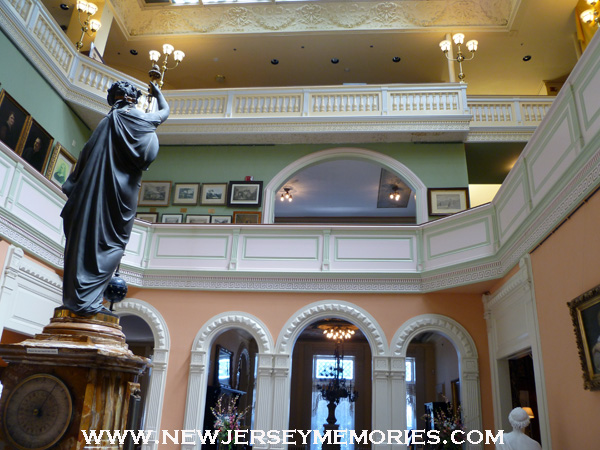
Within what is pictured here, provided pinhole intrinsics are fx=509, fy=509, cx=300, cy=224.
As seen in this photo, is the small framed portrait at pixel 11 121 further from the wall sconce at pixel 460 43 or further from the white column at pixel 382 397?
the wall sconce at pixel 460 43

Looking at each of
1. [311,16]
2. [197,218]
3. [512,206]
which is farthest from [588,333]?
[311,16]

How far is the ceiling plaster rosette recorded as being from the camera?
13.4 metres

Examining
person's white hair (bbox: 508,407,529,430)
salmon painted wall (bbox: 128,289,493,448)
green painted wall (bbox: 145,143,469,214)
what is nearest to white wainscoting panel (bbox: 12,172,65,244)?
salmon painted wall (bbox: 128,289,493,448)

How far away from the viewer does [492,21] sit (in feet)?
43.8

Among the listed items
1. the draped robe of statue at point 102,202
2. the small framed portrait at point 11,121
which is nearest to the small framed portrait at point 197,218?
the small framed portrait at point 11,121

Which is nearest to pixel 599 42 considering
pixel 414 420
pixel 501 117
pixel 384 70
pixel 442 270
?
pixel 442 270

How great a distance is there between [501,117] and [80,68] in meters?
9.68

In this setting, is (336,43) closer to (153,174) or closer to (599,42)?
(153,174)

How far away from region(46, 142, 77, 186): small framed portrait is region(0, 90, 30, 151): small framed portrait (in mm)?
1016

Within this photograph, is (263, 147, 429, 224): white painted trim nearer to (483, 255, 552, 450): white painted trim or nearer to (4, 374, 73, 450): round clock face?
(483, 255, 552, 450): white painted trim

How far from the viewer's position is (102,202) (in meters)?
3.32

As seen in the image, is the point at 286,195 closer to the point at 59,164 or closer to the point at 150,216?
the point at 150,216

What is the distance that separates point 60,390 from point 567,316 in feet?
16.4

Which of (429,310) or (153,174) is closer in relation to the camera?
(429,310)
